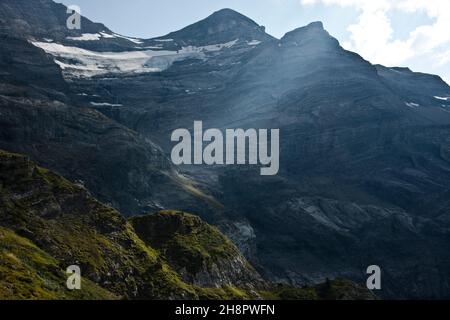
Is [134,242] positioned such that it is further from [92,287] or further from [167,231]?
[92,287]

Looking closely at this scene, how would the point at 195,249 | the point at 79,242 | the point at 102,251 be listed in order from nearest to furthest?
the point at 79,242 → the point at 102,251 → the point at 195,249

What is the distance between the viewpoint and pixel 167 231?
4424 inches

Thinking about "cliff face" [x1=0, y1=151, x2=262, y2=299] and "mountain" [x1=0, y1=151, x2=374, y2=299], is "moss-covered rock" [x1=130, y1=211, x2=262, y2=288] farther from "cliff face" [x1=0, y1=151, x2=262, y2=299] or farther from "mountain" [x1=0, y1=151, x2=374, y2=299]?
"cliff face" [x1=0, y1=151, x2=262, y2=299]

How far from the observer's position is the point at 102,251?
89062 mm

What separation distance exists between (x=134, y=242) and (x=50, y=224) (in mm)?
15227

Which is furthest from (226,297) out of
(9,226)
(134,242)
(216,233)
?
(9,226)

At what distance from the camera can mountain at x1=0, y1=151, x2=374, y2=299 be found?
235 feet

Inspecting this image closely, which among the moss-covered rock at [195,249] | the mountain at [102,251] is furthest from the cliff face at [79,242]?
the moss-covered rock at [195,249]

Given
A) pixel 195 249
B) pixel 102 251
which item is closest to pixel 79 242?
pixel 102 251

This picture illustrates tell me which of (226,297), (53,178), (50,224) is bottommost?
(226,297)

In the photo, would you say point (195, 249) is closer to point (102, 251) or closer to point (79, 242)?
point (102, 251)

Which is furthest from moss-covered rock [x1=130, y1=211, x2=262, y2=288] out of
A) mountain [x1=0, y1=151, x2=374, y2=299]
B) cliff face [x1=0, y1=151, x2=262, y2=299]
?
cliff face [x1=0, y1=151, x2=262, y2=299]

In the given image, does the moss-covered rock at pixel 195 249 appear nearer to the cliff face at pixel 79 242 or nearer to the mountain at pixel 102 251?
the mountain at pixel 102 251

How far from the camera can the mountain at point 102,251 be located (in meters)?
71.5
